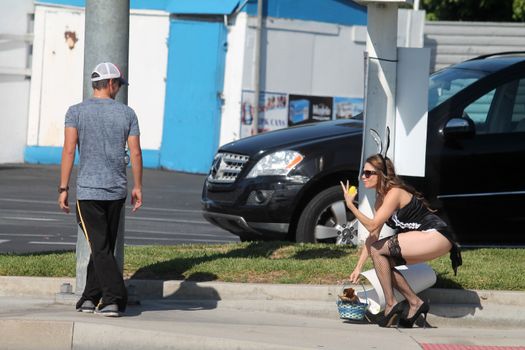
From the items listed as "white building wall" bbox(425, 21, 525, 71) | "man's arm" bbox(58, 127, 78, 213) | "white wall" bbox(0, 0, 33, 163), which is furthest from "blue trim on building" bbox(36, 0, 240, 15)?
"man's arm" bbox(58, 127, 78, 213)

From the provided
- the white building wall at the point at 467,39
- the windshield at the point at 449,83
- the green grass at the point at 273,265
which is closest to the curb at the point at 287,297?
the green grass at the point at 273,265

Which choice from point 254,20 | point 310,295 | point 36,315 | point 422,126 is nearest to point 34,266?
point 36,315

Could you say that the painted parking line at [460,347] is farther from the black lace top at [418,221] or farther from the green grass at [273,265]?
the green grass at [273,265]

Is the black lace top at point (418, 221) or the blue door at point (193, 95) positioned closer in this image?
the black lace top at point (418, 221)

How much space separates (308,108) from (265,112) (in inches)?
41.5

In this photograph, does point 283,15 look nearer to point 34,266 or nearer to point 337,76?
point 337,76

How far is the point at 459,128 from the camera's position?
33.6ft

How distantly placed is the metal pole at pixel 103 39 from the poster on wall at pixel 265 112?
14.8 m

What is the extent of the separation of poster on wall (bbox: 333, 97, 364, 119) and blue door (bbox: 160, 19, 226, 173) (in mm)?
2605

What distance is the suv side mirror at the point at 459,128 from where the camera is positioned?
33.6ft

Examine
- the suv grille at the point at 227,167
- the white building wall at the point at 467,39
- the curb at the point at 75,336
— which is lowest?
the curb at the point at 75,336

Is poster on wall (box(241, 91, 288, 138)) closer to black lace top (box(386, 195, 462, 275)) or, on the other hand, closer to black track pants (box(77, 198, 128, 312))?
black lace top (box(386, 195, 462, 275))

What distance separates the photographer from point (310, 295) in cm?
855

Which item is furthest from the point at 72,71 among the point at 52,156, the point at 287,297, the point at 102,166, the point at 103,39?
the point at 102,166
